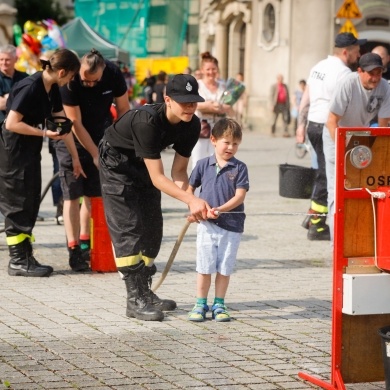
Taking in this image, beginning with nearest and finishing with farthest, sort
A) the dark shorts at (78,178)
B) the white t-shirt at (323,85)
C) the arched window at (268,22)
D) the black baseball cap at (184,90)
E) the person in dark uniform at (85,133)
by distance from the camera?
the black baseball cap at (184,90) → the person in dark uniform at (85,133) → the dark shorts at (78,178) → the white t-shirt at (323,85) → the arched window at (268,22)

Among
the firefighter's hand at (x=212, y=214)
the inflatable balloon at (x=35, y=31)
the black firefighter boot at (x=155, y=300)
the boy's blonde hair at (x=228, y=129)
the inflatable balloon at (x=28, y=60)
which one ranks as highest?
the inflatable balloon at (x=35, y=31)

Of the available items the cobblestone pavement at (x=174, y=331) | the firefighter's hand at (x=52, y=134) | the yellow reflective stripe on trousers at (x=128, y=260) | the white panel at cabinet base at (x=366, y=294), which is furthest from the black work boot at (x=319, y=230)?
the white panel at cabinet base at (x=366, y=294)

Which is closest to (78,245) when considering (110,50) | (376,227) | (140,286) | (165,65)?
(140,286)

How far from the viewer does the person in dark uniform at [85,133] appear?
9891mm

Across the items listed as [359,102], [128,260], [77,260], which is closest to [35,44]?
[77,260]

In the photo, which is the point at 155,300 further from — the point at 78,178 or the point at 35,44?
the point at 35,44

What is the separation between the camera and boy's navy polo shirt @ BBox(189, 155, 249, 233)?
26.6 feet

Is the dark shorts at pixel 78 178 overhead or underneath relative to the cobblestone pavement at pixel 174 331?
overhead

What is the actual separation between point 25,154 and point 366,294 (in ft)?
14.4

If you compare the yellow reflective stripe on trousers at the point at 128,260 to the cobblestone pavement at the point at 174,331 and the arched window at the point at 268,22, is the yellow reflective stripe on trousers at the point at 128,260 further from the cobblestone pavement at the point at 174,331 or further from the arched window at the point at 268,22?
the arched window at the point at 268,22

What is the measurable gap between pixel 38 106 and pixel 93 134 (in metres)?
0.72

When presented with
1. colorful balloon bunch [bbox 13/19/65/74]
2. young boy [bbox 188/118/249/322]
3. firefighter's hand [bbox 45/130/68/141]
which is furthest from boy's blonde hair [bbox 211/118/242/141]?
colorful balloon bunch [bbox 13/19/65/74]

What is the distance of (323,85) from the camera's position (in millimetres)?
12102

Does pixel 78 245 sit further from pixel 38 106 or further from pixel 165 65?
pixel 165 65
